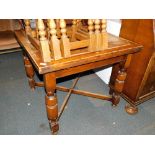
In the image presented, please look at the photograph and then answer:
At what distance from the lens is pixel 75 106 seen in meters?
1.52

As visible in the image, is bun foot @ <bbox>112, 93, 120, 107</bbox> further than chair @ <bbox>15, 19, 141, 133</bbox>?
Yes

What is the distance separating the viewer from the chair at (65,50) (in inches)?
33.9

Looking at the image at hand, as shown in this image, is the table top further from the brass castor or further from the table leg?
the brass castor

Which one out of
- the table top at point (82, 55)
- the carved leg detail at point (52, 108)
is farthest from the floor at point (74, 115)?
the table top at point (82, 55)

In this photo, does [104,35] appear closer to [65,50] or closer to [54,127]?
[65,50]

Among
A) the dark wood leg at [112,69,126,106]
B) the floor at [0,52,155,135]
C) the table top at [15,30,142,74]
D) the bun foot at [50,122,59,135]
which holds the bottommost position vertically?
the floor at [0,52,155,135]

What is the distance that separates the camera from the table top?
0.86 m

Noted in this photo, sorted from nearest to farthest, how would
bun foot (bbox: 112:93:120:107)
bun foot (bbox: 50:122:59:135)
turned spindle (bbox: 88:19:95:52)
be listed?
turned spindle (bbox: 88:19:95:52), bun foot (bbox: 50:122:59:135), bun foot (bbox: 112:93:120:107)

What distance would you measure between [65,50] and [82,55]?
11 centimetres

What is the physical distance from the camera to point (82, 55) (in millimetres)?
961

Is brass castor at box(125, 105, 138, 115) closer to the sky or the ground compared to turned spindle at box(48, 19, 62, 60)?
closer to the ground

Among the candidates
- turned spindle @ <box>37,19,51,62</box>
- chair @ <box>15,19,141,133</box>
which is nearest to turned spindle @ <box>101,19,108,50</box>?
chair @ <box>15,19,141,133</box>
